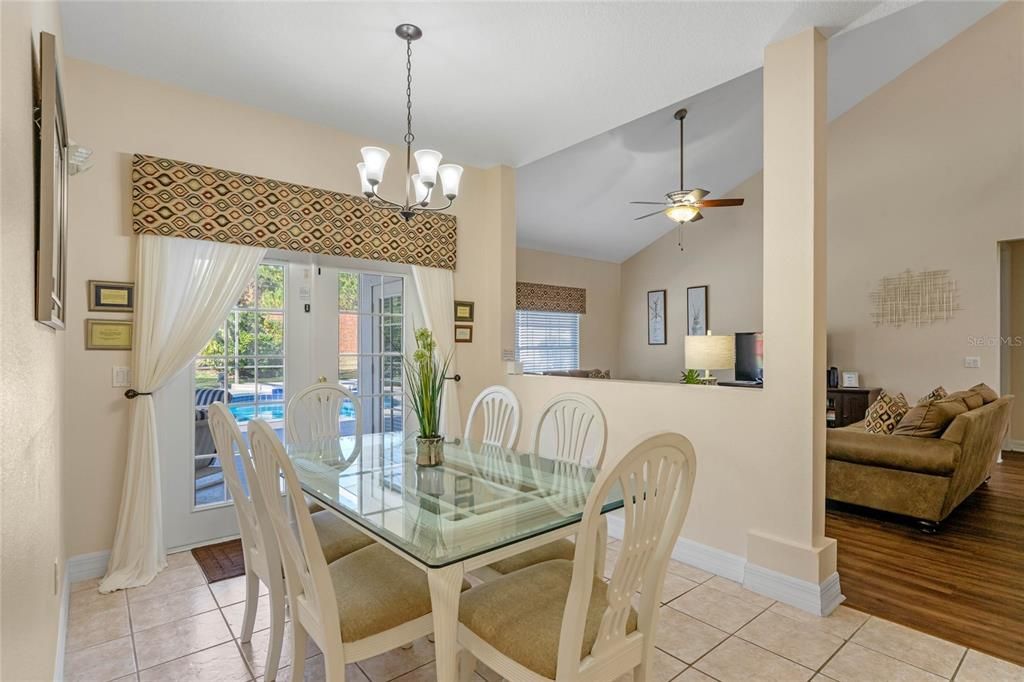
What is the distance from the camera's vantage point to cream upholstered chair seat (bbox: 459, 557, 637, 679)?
1404 mm

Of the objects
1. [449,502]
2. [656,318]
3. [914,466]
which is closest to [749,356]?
[656,318]

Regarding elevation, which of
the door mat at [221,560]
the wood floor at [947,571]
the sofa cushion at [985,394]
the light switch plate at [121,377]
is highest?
the light switch plate at [121,377]

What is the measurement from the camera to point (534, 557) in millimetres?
1990

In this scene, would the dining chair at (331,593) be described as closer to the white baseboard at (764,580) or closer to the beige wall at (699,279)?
the white baseboard at (764,580)

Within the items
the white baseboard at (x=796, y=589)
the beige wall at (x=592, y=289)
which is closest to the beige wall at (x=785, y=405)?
the white baseboard at (x=796, y=589)

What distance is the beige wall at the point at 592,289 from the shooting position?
7.07 meters

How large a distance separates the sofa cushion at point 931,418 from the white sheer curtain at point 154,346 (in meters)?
4.51

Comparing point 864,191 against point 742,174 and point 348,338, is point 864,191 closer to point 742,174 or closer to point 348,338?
point 742,174

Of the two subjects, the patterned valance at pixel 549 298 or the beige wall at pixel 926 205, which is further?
the patterned valance at pixel 549 298

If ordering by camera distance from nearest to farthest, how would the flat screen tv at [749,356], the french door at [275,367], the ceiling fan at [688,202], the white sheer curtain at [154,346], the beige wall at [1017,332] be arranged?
the white sheer curtain at [154,346]
the french door at [275,367]
the ceiling fan at [688,202]
the beige wall at [1017,332]
the flat screen tv at [749,356]

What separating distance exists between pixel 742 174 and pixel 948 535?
4.73 m

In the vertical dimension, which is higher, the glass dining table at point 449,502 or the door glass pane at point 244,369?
the door glass pane at point 244,369

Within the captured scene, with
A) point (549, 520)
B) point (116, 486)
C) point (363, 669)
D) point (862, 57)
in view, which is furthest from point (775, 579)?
point (862, 57)

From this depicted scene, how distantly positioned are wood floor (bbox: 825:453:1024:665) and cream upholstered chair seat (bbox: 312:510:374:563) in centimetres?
232
